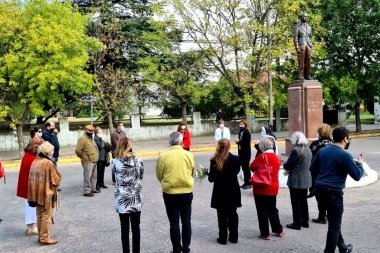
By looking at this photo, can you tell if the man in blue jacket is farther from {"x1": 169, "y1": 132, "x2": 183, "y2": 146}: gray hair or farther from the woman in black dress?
{"x1": 169, "y1": 132, "x2": 183, "y2": 146}: gray hair

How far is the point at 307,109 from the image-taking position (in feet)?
38.6

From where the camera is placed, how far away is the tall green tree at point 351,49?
23.1 meters

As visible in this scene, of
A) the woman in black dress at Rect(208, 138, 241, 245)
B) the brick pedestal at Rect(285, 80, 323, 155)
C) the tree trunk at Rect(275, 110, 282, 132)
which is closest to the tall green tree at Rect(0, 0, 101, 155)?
the brick pedestal at Rect(285, 80, 323, 155)

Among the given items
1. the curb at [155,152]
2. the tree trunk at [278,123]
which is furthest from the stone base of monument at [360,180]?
the tree trunk at [278,123]

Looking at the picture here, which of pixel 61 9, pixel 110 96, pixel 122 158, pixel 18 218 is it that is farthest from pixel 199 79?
pixel 122 158

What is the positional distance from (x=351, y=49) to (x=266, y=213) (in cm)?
2088

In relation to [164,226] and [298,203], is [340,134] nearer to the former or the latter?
[298,203]

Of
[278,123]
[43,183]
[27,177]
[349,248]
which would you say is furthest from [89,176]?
[278,123]

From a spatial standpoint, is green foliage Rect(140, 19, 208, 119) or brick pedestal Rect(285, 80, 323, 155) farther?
green foliage Rect(140, 19, 208, 119)

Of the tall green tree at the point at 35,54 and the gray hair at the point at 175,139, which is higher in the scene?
the tall green tree at the point at 35,54

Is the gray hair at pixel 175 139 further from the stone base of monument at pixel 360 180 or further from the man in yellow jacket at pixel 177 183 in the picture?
the stone base of monument at pixel 360 180

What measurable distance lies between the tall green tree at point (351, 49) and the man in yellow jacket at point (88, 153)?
17.9 m

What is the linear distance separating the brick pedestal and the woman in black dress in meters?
6.27

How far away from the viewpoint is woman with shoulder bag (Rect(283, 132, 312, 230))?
6559 mm
